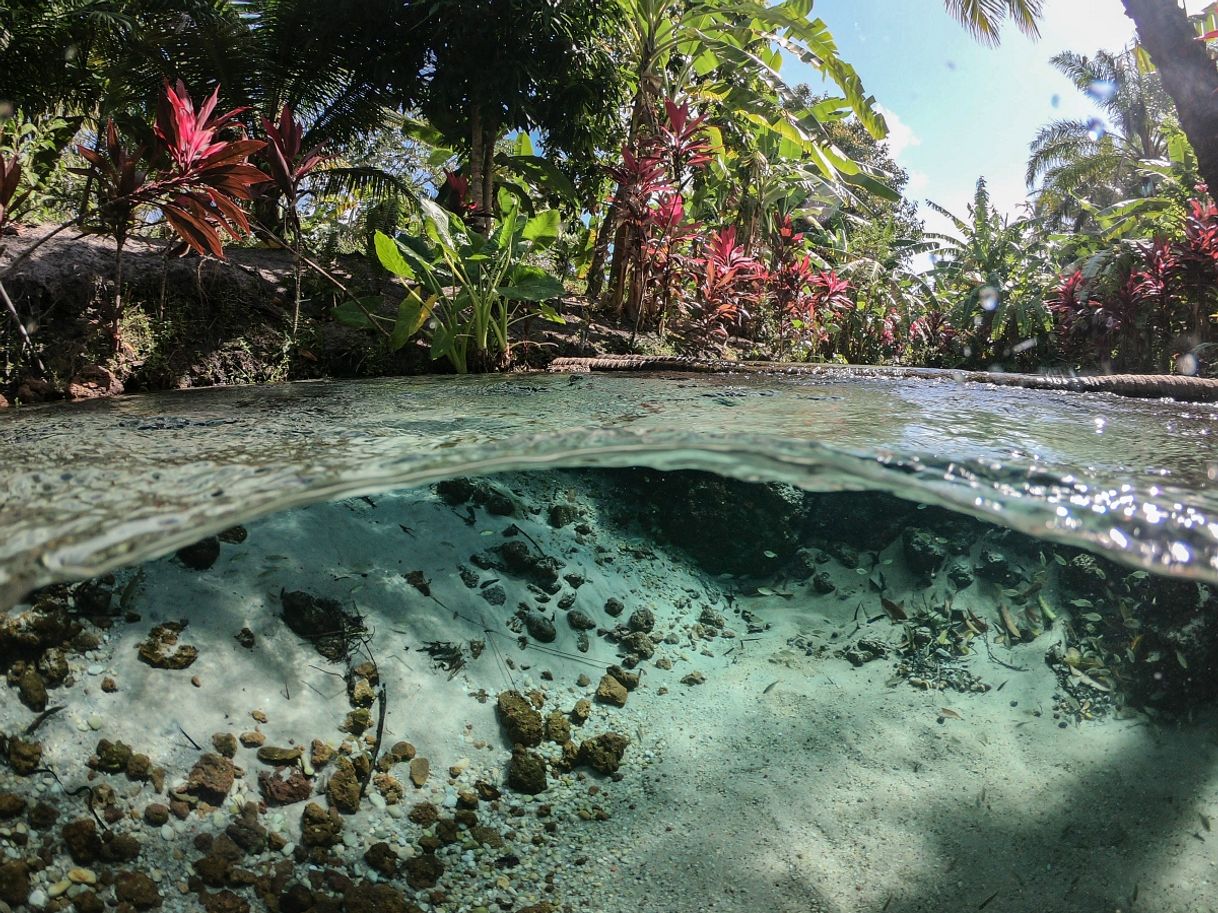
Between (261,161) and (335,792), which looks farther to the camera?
(261,161)

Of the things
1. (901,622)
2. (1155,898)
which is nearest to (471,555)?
(901,622)

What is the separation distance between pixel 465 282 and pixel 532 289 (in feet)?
1.85

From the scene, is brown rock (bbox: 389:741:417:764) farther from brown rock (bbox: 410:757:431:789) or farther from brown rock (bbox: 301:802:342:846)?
brown rock (bbox: 301:802:342:846)

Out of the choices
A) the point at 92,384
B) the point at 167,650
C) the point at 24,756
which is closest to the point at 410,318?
the point at 92,384

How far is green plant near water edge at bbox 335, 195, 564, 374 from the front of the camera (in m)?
5.91

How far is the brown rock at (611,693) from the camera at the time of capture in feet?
10.8

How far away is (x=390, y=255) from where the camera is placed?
5.83 m

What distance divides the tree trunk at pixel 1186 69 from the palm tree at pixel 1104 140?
78.3 feet

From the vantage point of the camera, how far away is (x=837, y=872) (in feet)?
8.55

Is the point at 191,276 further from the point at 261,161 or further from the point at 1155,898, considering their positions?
the point at 1155,898

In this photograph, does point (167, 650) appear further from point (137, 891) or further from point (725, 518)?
point (725, 518)

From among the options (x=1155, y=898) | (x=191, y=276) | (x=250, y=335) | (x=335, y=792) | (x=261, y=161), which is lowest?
(x=1155, y=898)

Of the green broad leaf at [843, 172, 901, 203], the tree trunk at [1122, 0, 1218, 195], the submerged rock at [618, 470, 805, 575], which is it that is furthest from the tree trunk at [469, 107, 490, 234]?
the tree trunk at [1122, 0, 1218, 195]

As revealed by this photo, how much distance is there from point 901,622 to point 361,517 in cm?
338
